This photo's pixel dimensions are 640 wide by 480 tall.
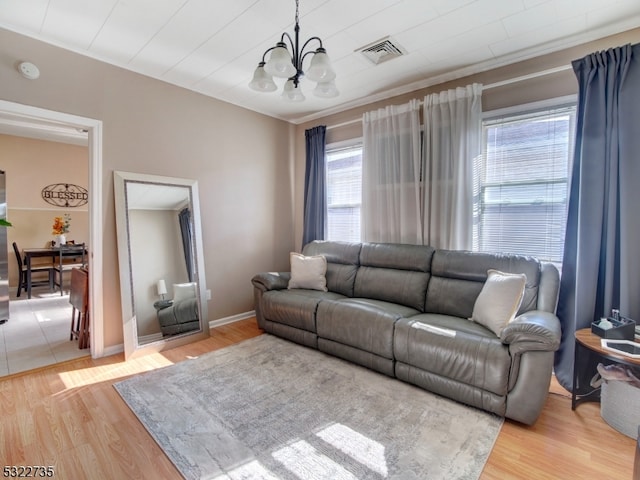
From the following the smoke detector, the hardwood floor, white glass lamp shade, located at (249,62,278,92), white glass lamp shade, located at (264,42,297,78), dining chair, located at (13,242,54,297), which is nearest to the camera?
the hardwood floor

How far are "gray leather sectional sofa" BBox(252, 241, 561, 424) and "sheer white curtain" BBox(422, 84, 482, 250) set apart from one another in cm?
23

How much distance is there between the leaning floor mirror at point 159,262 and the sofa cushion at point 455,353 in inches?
84.8

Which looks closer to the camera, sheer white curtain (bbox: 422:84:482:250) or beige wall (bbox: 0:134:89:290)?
sheer white curtain (bbox: 422:84:482:250)

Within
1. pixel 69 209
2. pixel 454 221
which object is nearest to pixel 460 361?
pixel 454 221

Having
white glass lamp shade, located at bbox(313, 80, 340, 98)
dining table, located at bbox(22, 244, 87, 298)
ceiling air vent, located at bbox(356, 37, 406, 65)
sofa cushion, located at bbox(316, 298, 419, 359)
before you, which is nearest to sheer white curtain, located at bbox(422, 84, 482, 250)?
ceiling air vent, located at bbox(356, 37, 406, 65)

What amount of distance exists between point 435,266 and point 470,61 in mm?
1836

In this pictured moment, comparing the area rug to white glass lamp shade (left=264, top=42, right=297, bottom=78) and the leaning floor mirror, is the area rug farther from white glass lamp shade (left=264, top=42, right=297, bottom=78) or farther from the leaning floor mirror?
white glass lamp shade (left=264, top=42, right=297, bottom=78)

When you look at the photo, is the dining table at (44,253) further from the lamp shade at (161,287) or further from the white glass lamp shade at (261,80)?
the white glass lamp shade at (261,80)

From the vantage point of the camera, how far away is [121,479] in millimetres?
1464

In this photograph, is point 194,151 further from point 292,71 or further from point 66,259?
point 66,259

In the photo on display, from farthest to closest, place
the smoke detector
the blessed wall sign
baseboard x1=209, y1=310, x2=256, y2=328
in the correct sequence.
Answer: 1. the blessed wall sign
2. baseboard x1=209, y1=310, x2=256, y2=328
3. the smoke detector

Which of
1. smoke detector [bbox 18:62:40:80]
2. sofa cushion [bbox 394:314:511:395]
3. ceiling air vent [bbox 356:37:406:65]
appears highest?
ceiling air vent [bbox 356:37:406:65]

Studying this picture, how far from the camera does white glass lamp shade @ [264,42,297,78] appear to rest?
5.88ft

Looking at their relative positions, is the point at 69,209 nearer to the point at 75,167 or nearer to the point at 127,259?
the point at 75,167
